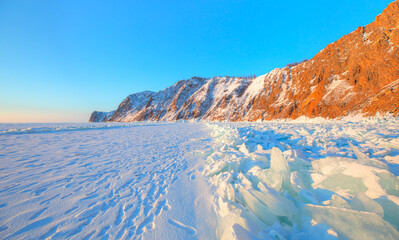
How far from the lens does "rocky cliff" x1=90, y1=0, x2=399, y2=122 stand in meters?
20.2

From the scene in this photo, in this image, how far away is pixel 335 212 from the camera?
1337 mm

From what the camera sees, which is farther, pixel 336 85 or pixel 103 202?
pixel 336 85

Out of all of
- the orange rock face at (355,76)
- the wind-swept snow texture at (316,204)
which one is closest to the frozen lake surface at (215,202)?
the wind-swept snow texture at (316,204)

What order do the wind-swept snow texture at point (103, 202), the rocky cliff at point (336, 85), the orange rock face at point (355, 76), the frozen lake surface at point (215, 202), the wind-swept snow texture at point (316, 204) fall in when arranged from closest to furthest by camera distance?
the wind-swept snow texture at point (316, 204), the frozen lake surface at point (215, 202), the wind-swept snow texture at point (103, 202), the orange rock face at point (355, 76), the rocky cliff at point (336, 85)

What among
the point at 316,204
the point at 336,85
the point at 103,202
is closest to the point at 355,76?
the point at 336,85

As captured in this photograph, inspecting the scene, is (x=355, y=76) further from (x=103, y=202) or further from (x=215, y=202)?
(x=103, y=202)

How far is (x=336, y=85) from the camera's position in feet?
87.9

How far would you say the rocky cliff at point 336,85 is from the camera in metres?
20.2

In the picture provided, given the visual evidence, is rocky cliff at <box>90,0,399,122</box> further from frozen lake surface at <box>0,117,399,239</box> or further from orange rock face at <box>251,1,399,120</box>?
frozen lake surface at <box>0,117,399,239</box>

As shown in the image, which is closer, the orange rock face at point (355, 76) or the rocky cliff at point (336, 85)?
the orange rock face at point (355, 76)

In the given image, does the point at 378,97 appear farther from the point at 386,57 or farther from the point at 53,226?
the point at 53,226

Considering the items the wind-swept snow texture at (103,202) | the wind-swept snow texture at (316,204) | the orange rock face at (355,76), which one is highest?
the orange rock face at (355,76)

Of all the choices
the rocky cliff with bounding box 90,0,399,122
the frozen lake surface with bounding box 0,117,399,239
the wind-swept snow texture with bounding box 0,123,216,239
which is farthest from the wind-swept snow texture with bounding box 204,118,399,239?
the rocky cliff with bounding box 90,0,399,122

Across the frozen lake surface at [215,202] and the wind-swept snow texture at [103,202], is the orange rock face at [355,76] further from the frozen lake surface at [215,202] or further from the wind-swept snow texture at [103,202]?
the wind-swept snow texture at [103,202]
